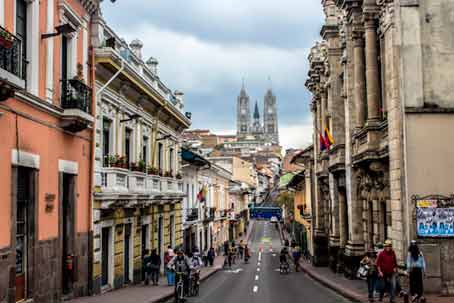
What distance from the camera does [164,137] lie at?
29250 mm

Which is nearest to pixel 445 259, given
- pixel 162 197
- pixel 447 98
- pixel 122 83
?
pixel 447 98

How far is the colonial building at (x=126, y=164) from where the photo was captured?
19.3 meters

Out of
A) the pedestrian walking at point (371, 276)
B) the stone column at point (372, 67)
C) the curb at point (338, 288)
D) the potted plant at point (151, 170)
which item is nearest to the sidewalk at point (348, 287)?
the curb at point (338, 288)

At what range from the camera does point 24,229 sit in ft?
45.3

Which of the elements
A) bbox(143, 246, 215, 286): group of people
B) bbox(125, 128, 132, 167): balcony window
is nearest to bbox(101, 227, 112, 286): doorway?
bbox(143, 246, 215, 286): group of people

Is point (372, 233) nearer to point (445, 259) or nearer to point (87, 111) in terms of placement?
point (445, 259)

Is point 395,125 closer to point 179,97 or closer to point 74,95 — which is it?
point 74,95

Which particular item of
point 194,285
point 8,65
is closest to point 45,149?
point 8,65

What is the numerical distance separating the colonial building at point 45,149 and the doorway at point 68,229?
3 cm

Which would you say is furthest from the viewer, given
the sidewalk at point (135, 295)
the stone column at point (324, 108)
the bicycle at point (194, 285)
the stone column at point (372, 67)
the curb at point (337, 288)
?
the stone column at point (324, 108)

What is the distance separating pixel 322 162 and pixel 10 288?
22188mm

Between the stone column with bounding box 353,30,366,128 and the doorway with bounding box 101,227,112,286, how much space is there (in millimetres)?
9523

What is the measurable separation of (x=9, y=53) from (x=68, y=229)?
6.59 meters

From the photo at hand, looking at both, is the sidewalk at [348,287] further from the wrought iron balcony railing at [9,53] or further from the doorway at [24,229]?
the wrought iron balcony railing at [9,53]
